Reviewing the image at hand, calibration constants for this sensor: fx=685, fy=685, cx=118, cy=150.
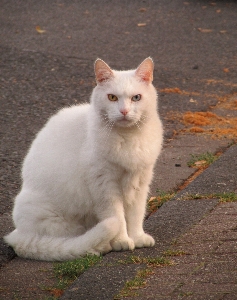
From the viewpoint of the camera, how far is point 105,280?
11.6 feet

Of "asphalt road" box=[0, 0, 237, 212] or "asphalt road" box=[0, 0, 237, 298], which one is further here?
"asphalt road" box=[0, 0, 237, 212]

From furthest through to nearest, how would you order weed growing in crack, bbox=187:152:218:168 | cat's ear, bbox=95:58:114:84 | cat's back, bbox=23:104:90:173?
weed growing in crack, bbox=187:152:218:168 → cat's back, bbox=23:104:90:173 → cat's ear, bbox=95:58:114:84

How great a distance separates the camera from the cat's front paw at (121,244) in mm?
4034

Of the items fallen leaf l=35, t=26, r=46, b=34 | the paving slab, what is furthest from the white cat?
fallen leaf l=35, t=26, r=46, b=34

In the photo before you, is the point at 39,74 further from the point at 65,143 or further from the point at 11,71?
the point at 65,143

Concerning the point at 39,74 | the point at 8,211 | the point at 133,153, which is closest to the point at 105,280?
the point at 133,153

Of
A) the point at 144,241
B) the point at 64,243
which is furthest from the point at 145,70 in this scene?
the point at 64,243

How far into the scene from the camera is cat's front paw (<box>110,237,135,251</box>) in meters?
4.03

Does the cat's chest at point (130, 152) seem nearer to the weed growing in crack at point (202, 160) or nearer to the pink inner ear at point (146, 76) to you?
the pink inner ear at point (146, 76)

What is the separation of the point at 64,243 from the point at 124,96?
93 cm

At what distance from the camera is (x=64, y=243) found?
Result: 4.00 metres

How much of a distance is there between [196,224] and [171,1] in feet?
28.6

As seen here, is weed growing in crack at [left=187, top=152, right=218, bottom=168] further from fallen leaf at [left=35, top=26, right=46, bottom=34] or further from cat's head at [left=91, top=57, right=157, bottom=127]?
fallen leaf at [left=35, top=26, right=46, bottom=34]

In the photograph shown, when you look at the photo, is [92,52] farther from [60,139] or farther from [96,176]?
[96,176]
